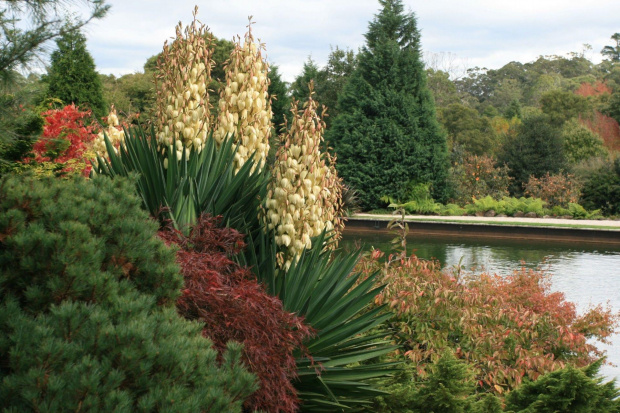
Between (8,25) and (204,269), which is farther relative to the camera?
(8,25)

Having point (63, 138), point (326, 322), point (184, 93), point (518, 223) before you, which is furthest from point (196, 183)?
point (518, 223)

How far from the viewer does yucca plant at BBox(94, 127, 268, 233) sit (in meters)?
3.46

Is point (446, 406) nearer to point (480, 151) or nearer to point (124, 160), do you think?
point (124, 160)

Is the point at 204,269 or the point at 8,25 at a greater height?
the point at 8,25

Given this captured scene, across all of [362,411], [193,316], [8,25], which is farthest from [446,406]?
[8,25]

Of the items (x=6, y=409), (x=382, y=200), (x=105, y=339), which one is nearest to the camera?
(x=6, y=409)

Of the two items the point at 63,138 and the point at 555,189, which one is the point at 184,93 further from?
the point at 555,189

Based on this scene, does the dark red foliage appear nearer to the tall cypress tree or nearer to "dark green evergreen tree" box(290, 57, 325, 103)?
the tall cypress tree

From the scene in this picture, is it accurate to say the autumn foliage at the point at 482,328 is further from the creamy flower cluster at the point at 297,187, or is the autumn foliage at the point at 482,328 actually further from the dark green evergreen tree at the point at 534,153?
the dark green evergreen tree at the point at 534,153

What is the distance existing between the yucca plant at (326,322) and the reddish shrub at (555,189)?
19724 millimetres

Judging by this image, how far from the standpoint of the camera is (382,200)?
2177 centimetres

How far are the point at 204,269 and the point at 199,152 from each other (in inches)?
45.2

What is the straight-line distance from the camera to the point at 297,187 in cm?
314

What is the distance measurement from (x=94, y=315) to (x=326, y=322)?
1.47 metres
